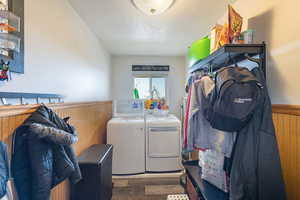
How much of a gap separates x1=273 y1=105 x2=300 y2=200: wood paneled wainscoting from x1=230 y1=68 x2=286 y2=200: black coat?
138 millimetres

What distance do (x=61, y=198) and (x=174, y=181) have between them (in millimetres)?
1747

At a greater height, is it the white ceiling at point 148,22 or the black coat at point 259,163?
the white ceiling at point 148,22

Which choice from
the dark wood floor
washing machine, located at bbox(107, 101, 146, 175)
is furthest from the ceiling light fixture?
the dark wood floor

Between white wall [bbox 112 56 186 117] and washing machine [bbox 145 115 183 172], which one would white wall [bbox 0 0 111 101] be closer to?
washing machine [bbox 145 115 183 172]

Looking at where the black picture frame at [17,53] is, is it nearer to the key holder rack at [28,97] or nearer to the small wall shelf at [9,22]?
the small wall shelf at [9,22]

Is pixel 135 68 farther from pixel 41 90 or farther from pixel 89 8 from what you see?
pixel 41 90

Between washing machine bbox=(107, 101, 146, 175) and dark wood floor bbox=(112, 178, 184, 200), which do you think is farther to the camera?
washing machine bbox=(107, 101, 146, 175)

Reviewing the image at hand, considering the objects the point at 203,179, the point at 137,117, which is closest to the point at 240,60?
the point at 203,179

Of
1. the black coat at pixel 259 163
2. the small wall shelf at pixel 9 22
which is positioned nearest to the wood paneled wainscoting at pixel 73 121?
the small wall shelf at pixel 9 22

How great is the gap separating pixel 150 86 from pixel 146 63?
57 cm

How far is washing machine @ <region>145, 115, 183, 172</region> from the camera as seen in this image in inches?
120

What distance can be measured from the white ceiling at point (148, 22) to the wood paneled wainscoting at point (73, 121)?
111cm

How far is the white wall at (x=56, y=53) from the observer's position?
1270mm

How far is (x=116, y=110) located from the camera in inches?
145
